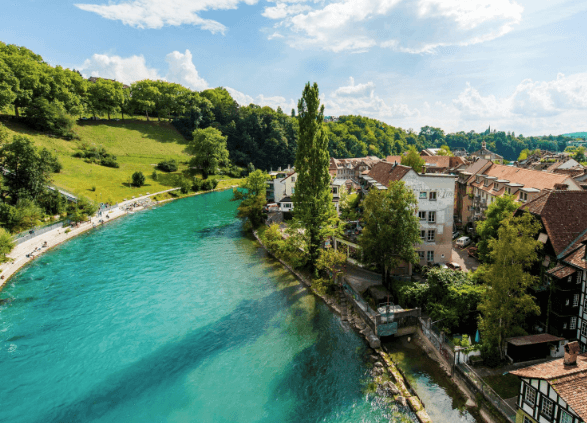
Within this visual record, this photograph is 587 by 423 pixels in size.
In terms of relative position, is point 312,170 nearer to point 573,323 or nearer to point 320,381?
point 320,381

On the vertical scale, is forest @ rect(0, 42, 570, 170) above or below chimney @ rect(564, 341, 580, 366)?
above

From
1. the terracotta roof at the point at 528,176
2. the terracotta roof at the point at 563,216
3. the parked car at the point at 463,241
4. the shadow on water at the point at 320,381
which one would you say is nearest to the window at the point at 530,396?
the shadow on water at the point at 320,381

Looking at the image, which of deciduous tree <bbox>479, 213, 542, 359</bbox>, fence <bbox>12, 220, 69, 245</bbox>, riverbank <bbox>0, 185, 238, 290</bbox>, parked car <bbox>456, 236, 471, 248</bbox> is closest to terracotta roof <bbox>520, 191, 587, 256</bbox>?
deciduous tree <bbox>479, 213, 542, 359</bbox>

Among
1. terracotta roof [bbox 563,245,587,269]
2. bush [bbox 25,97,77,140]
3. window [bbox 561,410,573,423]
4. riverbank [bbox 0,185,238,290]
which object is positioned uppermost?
bush [bbox 25,97,77,140]

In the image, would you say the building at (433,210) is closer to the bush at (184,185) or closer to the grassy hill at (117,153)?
the grassy hill at (117,153)

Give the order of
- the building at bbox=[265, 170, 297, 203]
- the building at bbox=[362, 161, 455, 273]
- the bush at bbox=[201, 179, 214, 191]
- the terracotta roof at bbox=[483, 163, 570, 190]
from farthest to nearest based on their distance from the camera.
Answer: the bush at bbox=[201, 179, 214, 191], the building at bbox=[265, 170, 297, 203], the terracotta roof at bbox=[483, 163, 570, 190], the building at bbox=[362, 161, 455, 273]

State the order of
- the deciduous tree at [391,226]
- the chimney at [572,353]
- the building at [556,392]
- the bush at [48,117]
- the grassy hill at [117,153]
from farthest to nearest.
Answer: the bush at [48,117], the grassy hill at [117,153], the deciduous tree at [391,226], the chimney at [572,353], the building at [556,392]

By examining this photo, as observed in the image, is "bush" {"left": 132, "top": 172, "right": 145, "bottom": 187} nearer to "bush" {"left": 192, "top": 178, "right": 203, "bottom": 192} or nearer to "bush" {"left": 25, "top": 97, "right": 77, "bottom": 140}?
"bush" {"left": 192, "top": 178, "right": 203, "bottom": 192}
